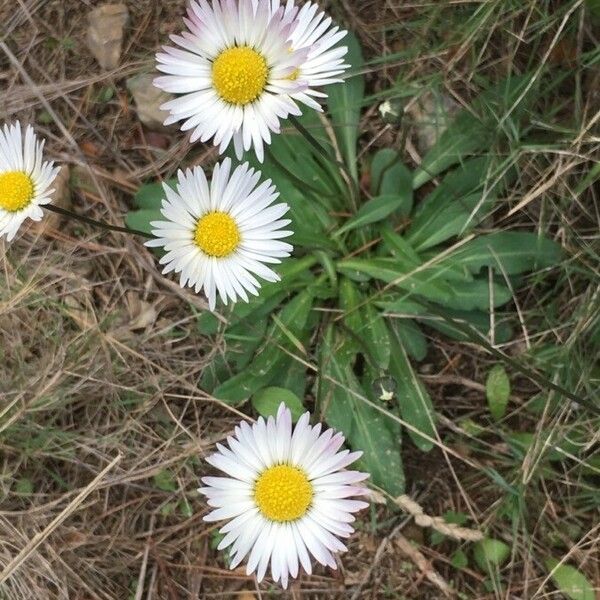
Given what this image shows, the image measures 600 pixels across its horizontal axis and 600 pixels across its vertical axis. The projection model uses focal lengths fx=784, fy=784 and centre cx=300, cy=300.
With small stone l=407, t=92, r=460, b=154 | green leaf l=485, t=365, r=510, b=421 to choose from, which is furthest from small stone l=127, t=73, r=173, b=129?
green leaf l=485, t=365, r=510, b=421

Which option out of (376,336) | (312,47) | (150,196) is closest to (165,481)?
(376,336)

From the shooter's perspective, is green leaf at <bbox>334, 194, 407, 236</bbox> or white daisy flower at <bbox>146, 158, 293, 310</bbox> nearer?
white daisy flower at <bbox>146, 158, 293, 310</bbox>

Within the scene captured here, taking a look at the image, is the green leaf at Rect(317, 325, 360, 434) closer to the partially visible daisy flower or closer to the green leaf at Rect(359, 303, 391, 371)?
the green leaf at Rect(359, 303, 391, 371)

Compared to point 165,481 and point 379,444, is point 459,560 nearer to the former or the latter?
point 379,444

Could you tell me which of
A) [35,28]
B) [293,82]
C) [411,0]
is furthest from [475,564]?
[35,28]

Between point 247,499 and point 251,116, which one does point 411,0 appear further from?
point 247,499

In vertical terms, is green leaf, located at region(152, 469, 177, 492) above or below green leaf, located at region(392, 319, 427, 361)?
below

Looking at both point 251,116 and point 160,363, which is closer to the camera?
point 251,116
